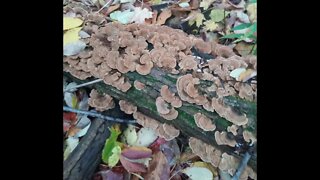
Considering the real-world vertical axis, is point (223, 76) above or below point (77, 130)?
above

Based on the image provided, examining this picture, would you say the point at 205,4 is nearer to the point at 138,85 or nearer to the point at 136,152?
the point at 138,85

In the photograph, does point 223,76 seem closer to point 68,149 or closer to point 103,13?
point 103,13

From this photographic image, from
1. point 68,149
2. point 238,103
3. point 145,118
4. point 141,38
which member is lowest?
point 68,149

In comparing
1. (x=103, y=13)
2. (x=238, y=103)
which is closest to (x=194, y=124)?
(x=238, y=103)

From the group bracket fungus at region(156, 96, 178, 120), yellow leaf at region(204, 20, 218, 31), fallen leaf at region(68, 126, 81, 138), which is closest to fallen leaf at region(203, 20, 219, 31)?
yellow leaf at region(204, 20, 218, 31)

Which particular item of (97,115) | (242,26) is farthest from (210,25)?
(97,115)

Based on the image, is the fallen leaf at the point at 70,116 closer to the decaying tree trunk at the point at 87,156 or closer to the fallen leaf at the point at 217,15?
the decaying tree trunk at the point at 87,156
